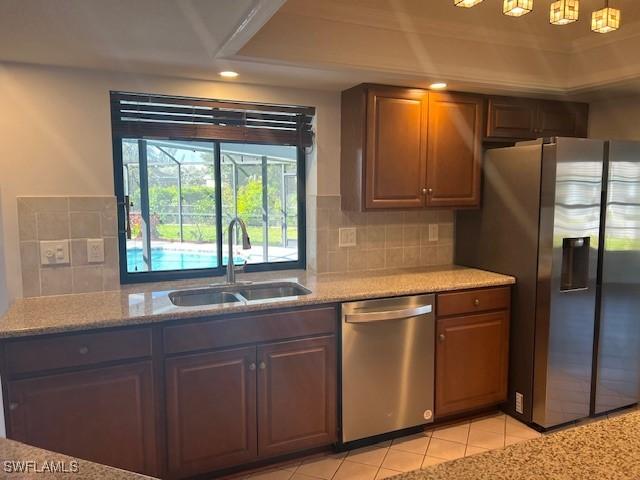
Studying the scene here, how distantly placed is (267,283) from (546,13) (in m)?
2.12

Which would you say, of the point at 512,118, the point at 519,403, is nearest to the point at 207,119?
the point at 512,118

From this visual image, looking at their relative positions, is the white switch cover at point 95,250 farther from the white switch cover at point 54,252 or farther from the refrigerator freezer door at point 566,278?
the refrigerator freezer door at point 566,278

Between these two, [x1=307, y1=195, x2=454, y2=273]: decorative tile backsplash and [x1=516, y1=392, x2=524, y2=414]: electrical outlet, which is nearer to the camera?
[x1=516, y1=392, x2=524, y2=414]: electrical outlet

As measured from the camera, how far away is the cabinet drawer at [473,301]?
270 cm

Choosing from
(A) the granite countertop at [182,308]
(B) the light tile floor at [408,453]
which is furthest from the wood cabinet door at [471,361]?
(A) the granite countertop at [182,308]

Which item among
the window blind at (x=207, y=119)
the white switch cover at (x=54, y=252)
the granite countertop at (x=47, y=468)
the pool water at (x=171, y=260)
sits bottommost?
the granite countertop at (x=47, y=468)

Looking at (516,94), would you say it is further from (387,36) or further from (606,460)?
(606,460)

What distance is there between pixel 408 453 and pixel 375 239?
134 cm

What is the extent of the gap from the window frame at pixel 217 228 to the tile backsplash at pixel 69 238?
116 mm

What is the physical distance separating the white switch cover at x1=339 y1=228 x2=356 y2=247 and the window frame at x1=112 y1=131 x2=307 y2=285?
256 mm

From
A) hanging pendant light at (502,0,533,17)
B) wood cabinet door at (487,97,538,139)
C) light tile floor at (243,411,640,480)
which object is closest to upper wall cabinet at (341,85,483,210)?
wood cabinet door at (487,97,538,139)

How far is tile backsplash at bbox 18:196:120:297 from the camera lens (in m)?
2.37

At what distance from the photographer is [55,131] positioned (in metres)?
2.41

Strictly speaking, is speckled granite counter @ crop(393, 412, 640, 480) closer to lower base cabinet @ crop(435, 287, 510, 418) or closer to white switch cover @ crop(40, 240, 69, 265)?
lower base cabinet @ crop(435, 287, 510, 418)
